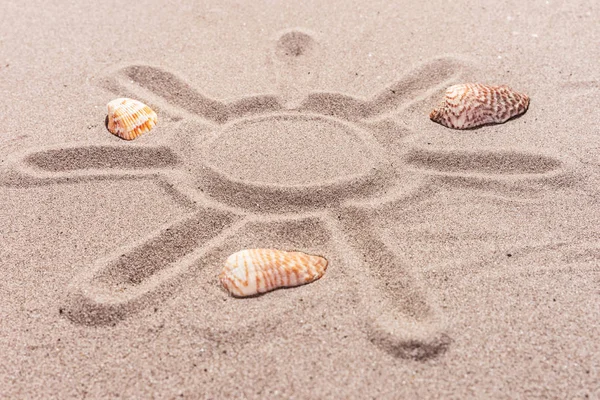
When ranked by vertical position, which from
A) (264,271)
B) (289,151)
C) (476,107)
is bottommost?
(264,271)

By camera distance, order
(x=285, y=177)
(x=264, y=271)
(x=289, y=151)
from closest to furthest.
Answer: (x=264, y=271) < (x=285, y=177) < (x=289, y=151)

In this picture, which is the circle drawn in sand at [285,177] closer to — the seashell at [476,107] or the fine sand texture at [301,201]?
the fine sand texture at [301,201]

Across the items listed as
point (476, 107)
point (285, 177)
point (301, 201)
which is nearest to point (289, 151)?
point (285, 177)

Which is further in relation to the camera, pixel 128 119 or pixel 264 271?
pixel 128 119

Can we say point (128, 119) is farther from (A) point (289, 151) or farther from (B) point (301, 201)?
(B) point (301, 201)

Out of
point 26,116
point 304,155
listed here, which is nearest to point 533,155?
point 304,155

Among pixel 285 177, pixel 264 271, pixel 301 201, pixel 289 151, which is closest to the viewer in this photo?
pixel 264 271

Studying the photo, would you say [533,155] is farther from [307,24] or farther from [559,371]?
→ [307,24]
